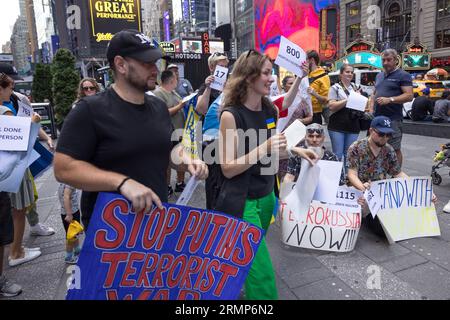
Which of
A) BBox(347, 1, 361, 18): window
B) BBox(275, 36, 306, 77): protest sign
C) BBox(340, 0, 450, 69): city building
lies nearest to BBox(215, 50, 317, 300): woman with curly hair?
BBox(275, 36, 306, 77): protest sign

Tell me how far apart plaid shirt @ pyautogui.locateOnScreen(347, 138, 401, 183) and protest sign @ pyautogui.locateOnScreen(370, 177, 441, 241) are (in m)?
0.23

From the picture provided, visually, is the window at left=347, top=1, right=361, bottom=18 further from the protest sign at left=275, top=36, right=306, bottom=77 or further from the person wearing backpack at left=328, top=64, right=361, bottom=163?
the protest sign at left=275, top=36, right=306, bottom=77

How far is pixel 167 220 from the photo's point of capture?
171 cm

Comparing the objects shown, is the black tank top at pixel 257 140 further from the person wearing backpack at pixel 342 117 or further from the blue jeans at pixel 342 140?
the blue jeans at pixel 342 140

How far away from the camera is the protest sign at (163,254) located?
1585 millimetres

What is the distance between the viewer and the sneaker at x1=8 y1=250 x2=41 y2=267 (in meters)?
3.44

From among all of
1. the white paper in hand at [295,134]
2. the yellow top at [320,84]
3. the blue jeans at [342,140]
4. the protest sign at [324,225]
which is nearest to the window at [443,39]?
the yellow top at [320,84]

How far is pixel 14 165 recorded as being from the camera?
2934mm

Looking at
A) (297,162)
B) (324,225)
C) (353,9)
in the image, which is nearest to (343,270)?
(324,225)

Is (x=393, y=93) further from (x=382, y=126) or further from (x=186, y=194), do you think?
(x=186, y=194)

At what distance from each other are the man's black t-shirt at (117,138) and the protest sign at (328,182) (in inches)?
60.1
